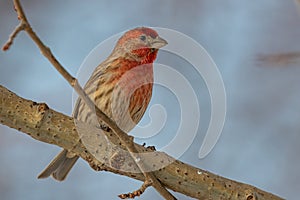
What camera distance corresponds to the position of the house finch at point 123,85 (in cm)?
381

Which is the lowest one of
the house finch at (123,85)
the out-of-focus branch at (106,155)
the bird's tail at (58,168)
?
the out-of-focus branch at (106,155)

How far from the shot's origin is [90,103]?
7.98ft

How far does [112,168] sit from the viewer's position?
3.01m

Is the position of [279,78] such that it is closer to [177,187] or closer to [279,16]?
[279,16]

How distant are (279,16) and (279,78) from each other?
1.36 feet

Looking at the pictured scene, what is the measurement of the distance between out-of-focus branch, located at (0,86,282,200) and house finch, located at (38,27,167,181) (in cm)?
62

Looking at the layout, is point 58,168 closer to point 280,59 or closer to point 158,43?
point 158,43

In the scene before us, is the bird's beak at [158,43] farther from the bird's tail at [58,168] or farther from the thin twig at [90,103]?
the thin twig at [90,103]

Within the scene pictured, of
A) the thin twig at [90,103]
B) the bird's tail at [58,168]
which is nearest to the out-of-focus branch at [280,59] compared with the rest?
the thin twig at [90,103]

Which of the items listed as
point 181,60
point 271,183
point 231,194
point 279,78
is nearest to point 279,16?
point 279,78

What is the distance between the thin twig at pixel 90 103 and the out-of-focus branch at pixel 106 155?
123 mm

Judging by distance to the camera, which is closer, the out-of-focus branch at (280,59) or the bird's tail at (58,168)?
the out-of-focus branch at (280,59)

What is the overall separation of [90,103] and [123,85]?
4.71 ft

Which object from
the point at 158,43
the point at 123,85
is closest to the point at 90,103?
the point at 123,85
